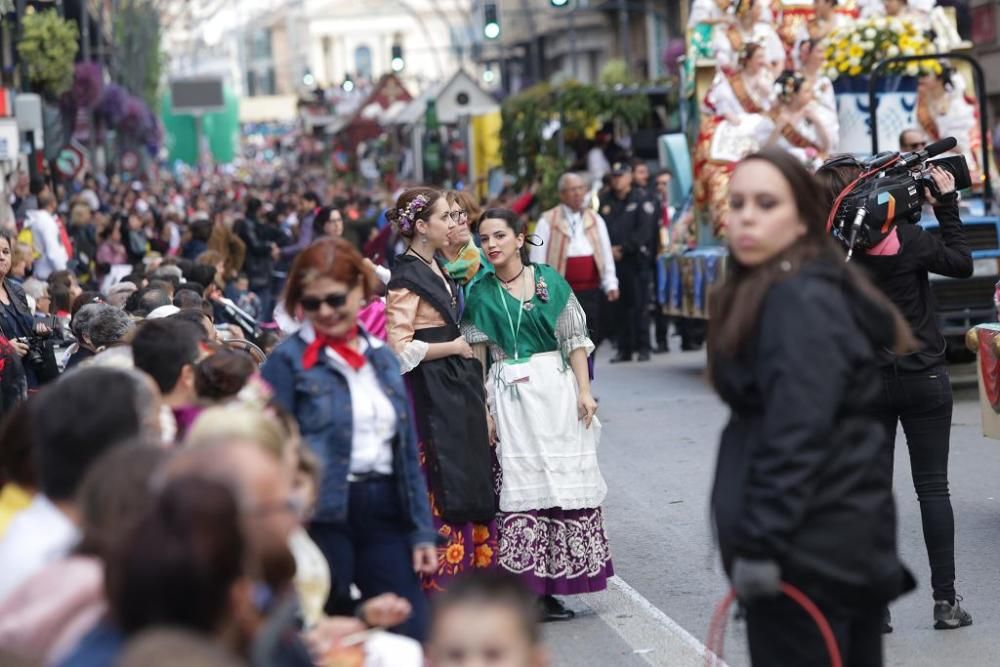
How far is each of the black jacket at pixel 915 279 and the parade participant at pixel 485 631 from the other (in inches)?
144

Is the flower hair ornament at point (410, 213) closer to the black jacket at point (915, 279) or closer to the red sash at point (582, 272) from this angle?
the black jacket at point (915, 279)

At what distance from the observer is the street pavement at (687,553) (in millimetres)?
7324

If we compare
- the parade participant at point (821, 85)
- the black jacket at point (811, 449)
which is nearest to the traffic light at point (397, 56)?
the parade participant at point (821, 85)

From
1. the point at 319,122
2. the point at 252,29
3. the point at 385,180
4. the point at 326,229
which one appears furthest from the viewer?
the point at 252,29

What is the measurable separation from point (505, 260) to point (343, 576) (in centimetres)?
272

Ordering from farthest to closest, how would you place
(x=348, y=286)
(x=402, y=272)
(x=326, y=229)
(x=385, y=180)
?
(x=385, y=180) < (x=326, y=229) < (x=402, y=272) < (x=348, y=286)

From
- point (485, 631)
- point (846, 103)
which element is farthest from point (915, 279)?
point (846, 103)

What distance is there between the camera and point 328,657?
4430 mm

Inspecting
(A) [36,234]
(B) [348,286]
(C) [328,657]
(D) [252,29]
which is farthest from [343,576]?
(D) [252,29]

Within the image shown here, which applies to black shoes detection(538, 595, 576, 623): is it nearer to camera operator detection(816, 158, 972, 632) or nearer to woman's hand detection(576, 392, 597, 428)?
woman's hand detection(576, 392, 597, 428)

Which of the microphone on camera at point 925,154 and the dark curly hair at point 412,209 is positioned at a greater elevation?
the microphone on camera at point 925,154

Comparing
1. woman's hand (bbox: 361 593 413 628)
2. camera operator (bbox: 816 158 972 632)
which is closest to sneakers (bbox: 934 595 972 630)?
camera operator (bbox: 816 158 972 632)

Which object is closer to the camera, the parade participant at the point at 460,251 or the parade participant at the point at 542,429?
the parade participant at the point at 542,429

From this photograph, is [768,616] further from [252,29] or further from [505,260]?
[252,29]
